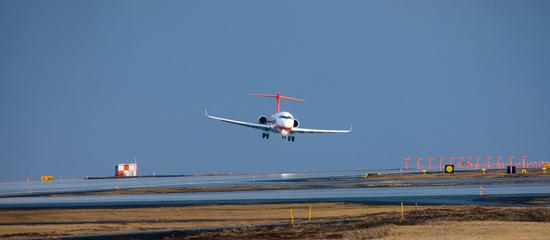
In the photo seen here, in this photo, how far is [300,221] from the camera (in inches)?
2094

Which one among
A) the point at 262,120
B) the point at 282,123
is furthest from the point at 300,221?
the point at 262,120

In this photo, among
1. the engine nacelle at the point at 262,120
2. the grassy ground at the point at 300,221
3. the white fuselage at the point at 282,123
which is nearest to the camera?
the grassy ground at the point at 300,221

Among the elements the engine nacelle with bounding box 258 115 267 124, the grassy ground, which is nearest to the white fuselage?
the engine nacelle with bounding box 258 115 267 124

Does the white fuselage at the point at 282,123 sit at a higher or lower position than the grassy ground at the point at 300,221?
higher

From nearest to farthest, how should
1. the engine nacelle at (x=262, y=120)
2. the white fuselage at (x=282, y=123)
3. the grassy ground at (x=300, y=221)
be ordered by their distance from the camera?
the grassy ground at (x=300, y=221) → the white fuselage at (x=282, y=123) → the engine nacelle at (x=262, y=120)

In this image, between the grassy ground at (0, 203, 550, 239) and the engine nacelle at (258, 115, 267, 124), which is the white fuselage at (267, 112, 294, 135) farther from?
the grassy ground at (0, 203, 550, 239)

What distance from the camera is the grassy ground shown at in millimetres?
45000

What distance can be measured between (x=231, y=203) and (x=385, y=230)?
28310mm

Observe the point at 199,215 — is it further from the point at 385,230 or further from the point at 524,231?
the point at 524,231

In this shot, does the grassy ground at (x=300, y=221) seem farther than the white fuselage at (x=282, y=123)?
No

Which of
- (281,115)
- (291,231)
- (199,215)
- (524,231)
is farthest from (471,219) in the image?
(281,115)

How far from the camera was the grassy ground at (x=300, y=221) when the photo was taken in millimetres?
45000

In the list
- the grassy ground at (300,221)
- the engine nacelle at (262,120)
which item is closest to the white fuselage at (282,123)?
the engine nacelle at (262,120)

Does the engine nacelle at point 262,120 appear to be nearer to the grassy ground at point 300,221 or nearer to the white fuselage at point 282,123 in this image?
the white fuselage at point 282,123
